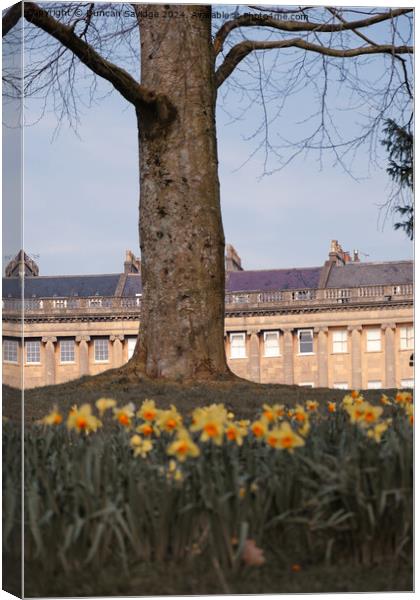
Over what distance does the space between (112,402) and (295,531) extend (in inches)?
44.0

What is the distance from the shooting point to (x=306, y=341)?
5.49 meters

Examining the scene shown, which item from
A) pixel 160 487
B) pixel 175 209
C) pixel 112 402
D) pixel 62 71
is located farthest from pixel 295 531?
pixel 62 71

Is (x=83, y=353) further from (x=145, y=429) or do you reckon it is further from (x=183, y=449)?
(x=183, y=449)

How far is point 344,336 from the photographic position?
18.4 ft

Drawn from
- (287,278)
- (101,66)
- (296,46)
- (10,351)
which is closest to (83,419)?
(10,351)

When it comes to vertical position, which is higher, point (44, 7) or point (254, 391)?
point (44, 7)

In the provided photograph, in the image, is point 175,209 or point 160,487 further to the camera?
point 175,209

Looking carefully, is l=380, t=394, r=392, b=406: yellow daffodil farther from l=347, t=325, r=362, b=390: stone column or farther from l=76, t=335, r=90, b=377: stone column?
l=76, t=335, r=90, b=377: stone column

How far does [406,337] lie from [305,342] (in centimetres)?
60

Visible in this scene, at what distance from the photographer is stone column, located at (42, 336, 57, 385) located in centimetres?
523

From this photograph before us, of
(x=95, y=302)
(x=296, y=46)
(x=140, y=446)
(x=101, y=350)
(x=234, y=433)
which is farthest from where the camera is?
(x=296, y=46)

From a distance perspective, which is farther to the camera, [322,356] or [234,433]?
[322,356]

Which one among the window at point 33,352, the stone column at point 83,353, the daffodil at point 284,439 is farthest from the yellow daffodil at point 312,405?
the window at point 33,352

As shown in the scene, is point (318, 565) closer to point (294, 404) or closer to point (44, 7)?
point (294, 404)
